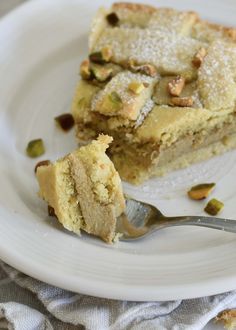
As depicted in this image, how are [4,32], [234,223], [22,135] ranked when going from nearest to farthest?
[234,223] < [22,135] < [4,32]

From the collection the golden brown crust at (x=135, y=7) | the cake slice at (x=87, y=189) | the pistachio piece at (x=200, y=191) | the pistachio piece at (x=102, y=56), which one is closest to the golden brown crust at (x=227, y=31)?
the golden brown crust at (x=135, y=7)

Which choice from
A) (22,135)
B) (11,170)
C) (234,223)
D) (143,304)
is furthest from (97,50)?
(143,304)

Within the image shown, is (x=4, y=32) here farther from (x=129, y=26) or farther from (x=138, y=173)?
(x=138, y=173)

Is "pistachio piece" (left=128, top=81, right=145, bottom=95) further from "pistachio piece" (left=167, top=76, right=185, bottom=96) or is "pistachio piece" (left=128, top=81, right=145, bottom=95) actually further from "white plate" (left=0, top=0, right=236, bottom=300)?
"white plate" (left=0, top=0, right=236, bottom=300)

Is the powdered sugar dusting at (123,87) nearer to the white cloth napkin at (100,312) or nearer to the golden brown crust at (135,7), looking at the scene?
the golden brown crust at (135,7)

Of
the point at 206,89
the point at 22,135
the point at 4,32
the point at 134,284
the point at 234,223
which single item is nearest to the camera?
the point at 134,284

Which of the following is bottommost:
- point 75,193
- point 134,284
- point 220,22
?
point 220,22
